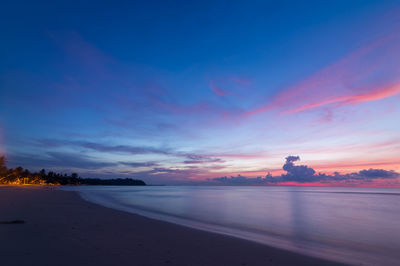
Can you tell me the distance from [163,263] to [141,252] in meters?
1.13

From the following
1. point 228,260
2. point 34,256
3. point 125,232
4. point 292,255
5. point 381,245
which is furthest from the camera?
point 381,245

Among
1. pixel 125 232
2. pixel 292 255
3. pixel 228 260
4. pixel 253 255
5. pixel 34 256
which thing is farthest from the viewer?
pixel 125 232

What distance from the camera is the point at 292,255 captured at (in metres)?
7.61

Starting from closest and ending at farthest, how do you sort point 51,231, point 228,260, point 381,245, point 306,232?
1. point 228,260
2. point 51,231
3. point 381,245
4. point 306,232

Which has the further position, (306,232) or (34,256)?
(306,232)

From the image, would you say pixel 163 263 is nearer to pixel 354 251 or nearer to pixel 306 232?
pixel 354 251

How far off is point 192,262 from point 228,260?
3.60ft

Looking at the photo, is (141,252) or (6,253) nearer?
(6,253)

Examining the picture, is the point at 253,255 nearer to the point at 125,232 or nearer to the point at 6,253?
the point at 125,232

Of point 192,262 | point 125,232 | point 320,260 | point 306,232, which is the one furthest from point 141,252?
point 306,232

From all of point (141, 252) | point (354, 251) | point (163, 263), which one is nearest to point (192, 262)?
point (163, 263)

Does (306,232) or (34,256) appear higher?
(34,256)

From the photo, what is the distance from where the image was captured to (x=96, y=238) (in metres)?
7.89

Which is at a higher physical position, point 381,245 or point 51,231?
point 51,231
